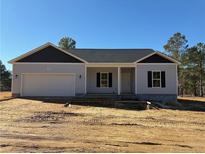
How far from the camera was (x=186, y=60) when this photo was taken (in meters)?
36.6

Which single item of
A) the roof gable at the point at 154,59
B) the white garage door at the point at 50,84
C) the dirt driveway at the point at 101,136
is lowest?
the dirt driveway at the point at 101,136

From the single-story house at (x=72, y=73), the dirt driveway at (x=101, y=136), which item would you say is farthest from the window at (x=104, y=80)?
the dirt driveway at (x=101, y=136)

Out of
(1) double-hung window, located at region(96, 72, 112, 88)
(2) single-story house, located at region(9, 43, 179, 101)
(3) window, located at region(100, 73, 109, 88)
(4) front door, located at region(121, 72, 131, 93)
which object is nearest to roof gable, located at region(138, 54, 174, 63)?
(2) single-story house, located at region(9, 43, 179, 101)

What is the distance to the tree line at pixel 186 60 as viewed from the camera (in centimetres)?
3653

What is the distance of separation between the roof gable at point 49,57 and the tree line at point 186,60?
946 inches

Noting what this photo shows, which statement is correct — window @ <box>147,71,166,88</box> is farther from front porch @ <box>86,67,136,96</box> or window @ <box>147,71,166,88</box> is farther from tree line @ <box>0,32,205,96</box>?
tree line @ <box>0,32,205,96</box>

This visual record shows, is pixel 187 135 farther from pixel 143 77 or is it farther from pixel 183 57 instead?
pixel 183 57

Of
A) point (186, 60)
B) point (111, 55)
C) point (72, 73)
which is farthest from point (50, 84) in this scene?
point (186, 60)

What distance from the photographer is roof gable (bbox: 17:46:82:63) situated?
18.8 meters

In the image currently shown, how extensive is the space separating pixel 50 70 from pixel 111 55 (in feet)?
19.8

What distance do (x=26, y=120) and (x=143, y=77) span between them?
11.7 meters

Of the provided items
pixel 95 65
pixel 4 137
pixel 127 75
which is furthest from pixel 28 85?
pixel 4 137

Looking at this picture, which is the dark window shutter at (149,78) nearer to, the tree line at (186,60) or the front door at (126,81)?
the front door at (126,81)

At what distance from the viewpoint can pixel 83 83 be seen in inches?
740
